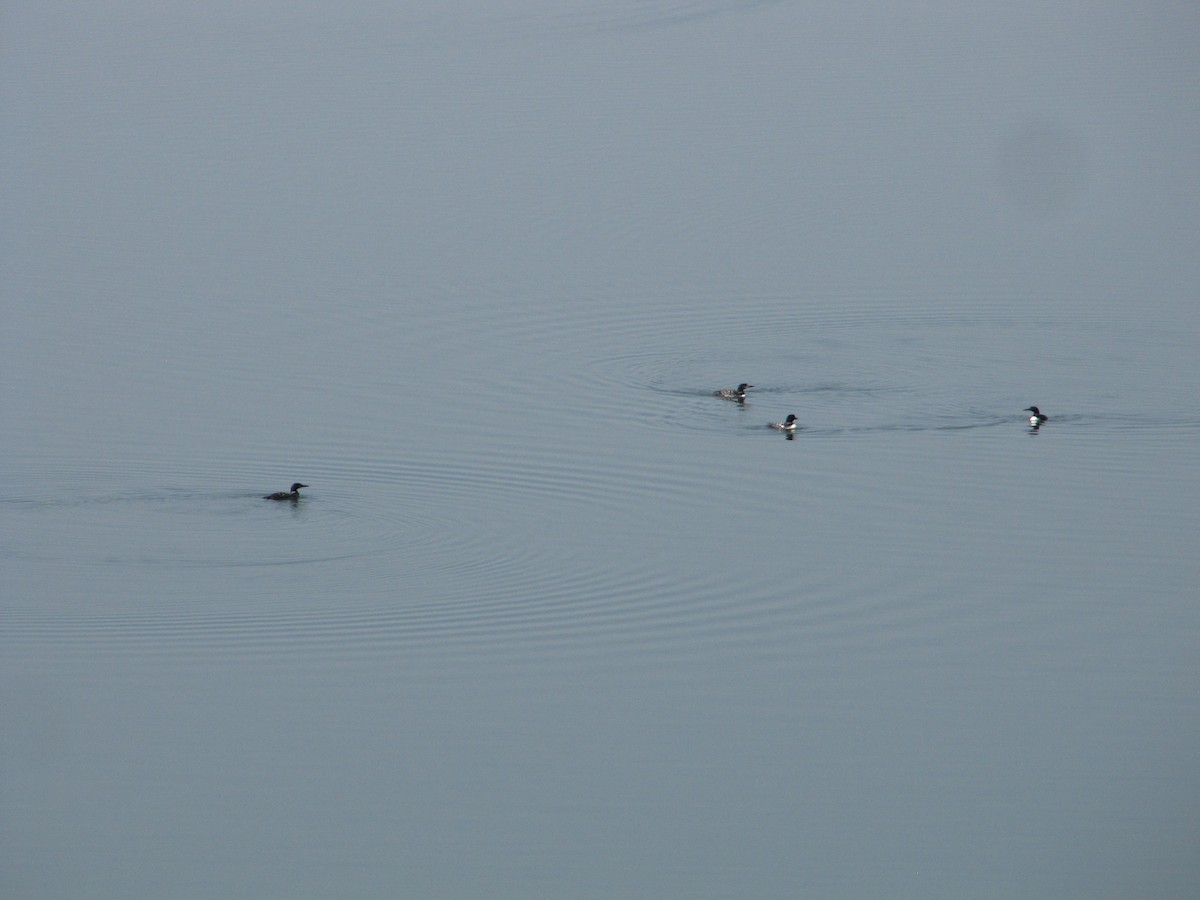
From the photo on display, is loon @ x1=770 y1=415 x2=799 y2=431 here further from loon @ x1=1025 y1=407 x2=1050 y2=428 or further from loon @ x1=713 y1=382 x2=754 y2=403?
loon @ x1=1025 y1=407 x2=1050 y2=428

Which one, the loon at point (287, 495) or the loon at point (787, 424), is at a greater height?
the loon at point (787, 424)

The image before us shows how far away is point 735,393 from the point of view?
2047cm

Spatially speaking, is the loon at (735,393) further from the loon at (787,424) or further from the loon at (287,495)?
the loon at (287,495)

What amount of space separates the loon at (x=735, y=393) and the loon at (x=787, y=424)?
33.5 inches

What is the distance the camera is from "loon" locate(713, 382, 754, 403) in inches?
803

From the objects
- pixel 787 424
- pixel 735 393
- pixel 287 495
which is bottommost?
pixel 287 495

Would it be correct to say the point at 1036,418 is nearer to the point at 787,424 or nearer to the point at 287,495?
the point at 787,424

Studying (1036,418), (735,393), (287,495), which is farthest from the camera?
(735,393)

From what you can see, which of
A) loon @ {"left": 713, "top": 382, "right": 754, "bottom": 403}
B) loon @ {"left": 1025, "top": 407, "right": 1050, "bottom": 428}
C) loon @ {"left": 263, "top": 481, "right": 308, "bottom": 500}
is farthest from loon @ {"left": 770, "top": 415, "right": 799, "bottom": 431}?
loon @ {"left": 263, "top": 481, "right": 308, "bottom": 500}

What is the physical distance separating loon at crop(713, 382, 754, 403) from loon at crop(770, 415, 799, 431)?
0.85 metres

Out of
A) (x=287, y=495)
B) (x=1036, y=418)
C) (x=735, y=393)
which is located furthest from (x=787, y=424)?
(x=287, y=495)

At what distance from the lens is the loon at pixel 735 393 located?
2041 cm

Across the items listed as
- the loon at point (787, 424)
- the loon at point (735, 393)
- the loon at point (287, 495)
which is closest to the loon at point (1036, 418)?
the loon at point (787, 424)

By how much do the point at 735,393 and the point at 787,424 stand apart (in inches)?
46.6
